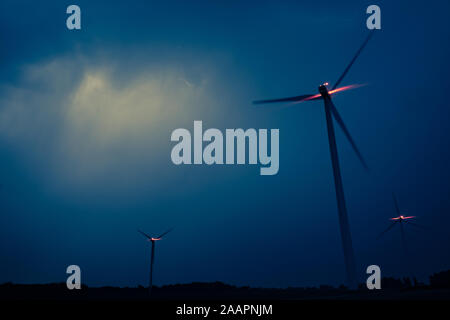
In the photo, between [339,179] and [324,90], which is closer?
[339,179]

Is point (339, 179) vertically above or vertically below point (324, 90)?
below

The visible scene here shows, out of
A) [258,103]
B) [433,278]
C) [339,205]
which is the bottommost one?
[433,278]

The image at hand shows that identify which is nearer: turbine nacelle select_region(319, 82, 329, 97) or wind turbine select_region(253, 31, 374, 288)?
wind turbine select_region(253, 31, 374, 288)

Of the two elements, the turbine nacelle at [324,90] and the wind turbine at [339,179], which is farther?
the turbine nacelle at [324,90]
